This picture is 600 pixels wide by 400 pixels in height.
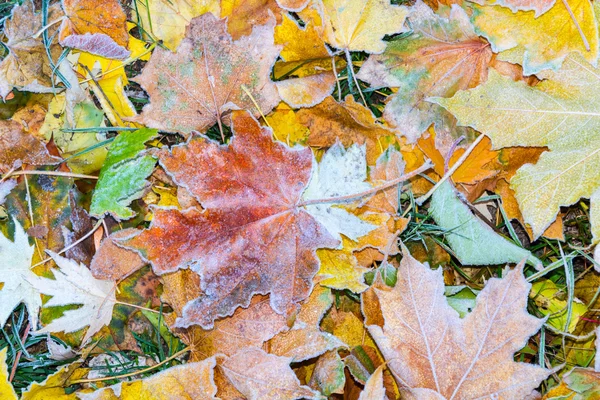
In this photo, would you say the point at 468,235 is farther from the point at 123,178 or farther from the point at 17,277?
the point at 17,277

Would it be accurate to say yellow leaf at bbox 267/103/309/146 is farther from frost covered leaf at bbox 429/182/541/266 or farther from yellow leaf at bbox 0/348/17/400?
yellow leaf at bbox 0/348/17/400

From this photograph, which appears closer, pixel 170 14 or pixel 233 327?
pixel 233 327

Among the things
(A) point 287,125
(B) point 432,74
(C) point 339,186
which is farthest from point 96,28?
(B) point 432,74

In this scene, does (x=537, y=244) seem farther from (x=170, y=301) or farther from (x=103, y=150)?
(x=103, y=150)

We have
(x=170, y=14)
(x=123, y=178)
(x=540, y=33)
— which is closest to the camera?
(x=540, y=33)

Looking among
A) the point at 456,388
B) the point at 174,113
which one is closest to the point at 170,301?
the point at 174,113

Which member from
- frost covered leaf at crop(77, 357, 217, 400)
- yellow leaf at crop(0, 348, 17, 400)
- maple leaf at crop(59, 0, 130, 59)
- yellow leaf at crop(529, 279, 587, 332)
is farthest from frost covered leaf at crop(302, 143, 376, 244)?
yellow leaf at crop(0, 348, 17, 400)

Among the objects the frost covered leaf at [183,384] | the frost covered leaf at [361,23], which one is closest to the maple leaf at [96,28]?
the frost covered leaf at [361,23]
